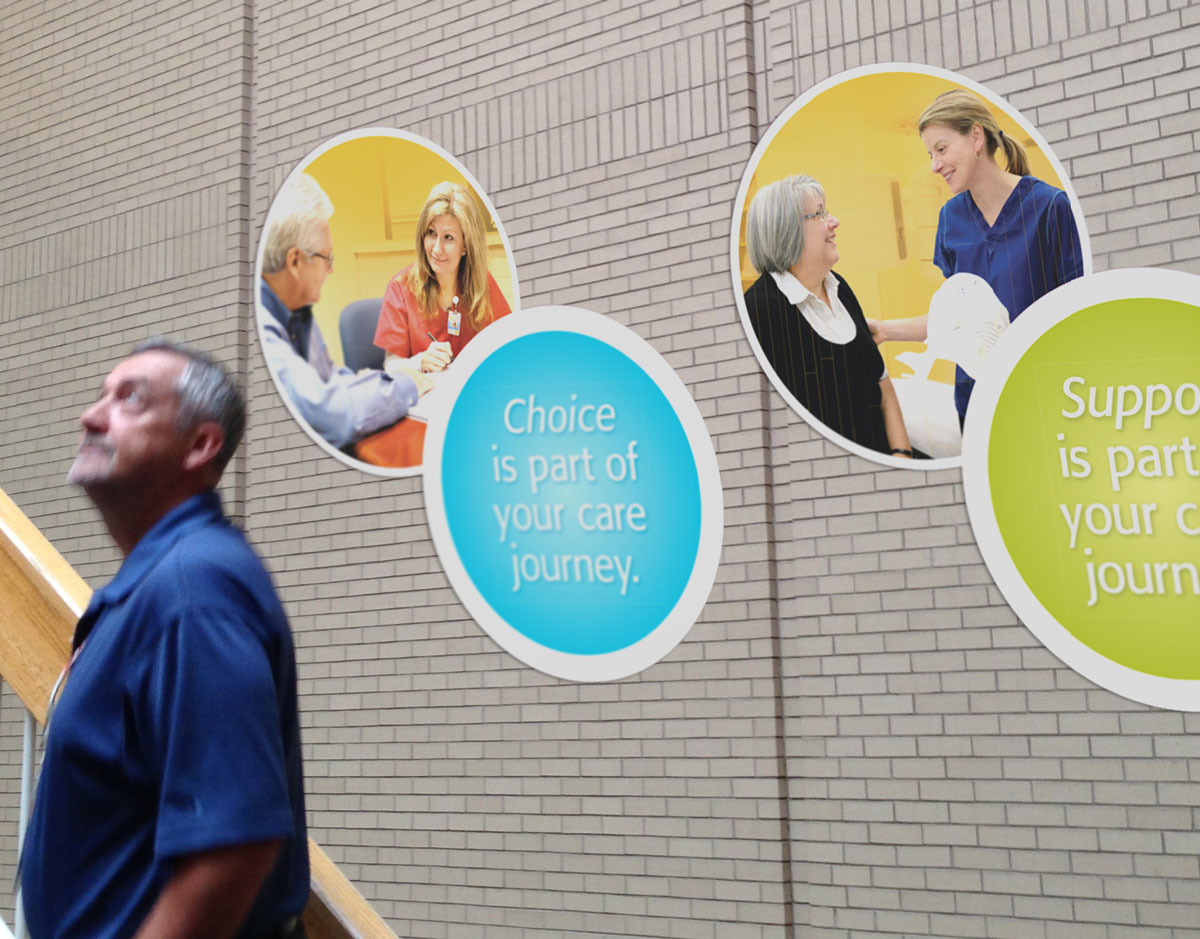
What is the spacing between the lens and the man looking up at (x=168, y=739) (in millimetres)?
1228

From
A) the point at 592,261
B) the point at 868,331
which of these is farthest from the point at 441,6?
the point at 868,331

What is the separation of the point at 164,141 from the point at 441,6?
72.7 inches

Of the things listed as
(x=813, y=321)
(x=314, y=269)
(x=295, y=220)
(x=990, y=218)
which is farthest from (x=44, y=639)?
(x=295, y=220)

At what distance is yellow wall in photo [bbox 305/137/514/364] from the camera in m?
5.57

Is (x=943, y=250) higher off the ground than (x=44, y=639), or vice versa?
(x=943, y=250)

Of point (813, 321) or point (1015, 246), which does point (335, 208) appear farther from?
point (1015, 246)

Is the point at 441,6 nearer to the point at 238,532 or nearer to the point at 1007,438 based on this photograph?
the point at 1007,438

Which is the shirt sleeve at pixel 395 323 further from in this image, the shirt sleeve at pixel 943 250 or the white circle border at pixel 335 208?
the shirt sleeve at pixel 943 250

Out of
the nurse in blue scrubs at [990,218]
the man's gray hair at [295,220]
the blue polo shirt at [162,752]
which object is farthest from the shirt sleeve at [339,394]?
the blue polo shirt at [162,752]

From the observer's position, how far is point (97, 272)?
659 cm

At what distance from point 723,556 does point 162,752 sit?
3.47m

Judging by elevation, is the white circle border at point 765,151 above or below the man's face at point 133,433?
above

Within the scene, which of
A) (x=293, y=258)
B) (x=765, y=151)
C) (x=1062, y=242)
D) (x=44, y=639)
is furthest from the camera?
(x=293, y=258)

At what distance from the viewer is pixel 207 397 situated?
1500 mm
